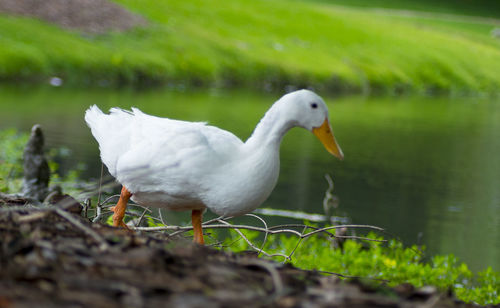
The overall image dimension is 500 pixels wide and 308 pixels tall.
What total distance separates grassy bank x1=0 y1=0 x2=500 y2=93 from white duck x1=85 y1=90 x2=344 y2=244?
982 inches

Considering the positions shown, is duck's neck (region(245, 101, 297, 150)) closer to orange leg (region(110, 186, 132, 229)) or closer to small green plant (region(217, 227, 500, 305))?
orange leg (region(110, 186, 132, 229))

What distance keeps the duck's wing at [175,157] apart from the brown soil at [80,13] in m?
31.4

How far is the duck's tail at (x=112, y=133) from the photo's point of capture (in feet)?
14.5

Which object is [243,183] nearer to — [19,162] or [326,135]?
[326,135]

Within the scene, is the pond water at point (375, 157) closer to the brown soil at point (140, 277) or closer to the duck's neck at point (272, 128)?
the duck's neck at point (272, 128)

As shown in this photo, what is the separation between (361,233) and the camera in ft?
35.3

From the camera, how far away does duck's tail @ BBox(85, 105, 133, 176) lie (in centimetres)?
442

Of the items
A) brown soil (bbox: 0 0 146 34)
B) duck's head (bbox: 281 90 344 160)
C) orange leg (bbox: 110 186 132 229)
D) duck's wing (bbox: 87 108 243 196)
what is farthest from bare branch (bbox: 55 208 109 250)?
brown soil (bbox: 0 0 146 34)

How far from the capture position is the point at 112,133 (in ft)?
15.0

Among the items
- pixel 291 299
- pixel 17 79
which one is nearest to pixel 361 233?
pixel 291 299

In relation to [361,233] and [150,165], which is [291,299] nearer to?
[150,165]

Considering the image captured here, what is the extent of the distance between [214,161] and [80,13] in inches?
1392

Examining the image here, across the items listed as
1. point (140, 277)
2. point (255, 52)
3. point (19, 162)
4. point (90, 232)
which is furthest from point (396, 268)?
point (255, 52)

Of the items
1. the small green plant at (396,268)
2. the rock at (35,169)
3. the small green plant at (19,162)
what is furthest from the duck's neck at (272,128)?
the small green plant at (19,162)
